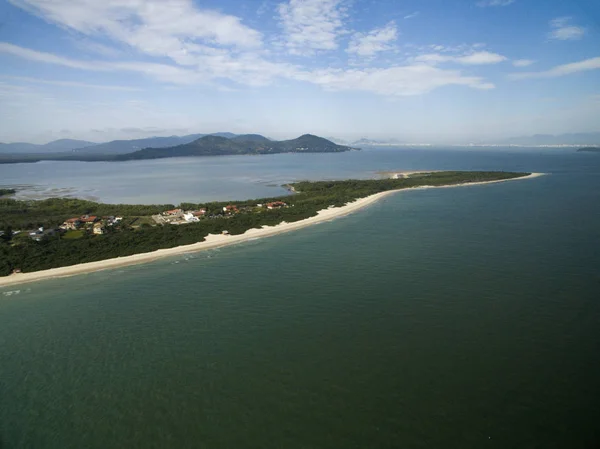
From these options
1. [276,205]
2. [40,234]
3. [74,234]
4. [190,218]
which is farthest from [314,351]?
[276,205]

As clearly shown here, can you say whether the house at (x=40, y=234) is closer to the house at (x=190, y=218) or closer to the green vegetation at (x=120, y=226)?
the green vegetation at (x=120, y=226)

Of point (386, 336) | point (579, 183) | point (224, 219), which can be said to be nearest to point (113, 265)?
point (224, 219)

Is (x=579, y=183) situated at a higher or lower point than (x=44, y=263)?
higher

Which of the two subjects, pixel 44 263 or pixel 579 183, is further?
pixel 579 183

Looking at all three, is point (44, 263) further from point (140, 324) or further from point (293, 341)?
point (293, 341)

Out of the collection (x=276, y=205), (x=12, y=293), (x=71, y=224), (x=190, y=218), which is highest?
(x=276, y=205)

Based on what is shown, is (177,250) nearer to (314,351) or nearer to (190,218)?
(190,218)

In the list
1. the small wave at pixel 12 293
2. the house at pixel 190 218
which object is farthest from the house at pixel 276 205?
the small wave at pixel 12 293
